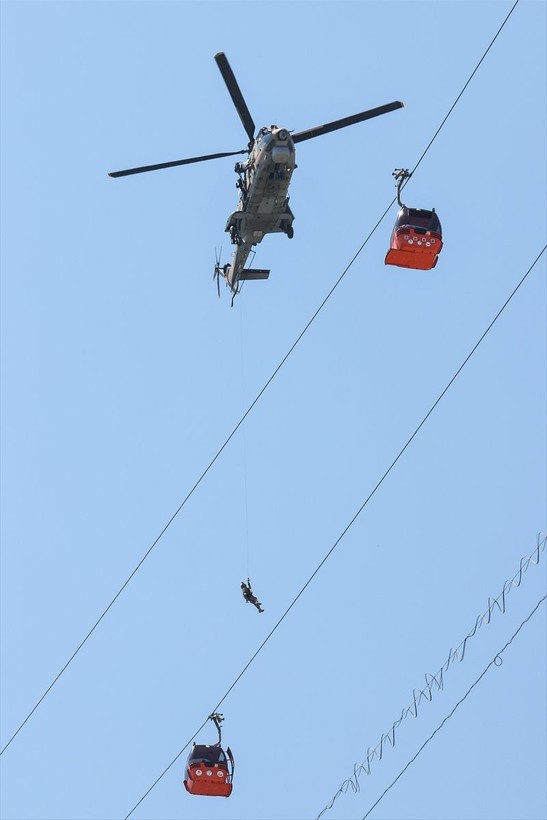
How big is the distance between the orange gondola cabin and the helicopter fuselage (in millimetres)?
2336

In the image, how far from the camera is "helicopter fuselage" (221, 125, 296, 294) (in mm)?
35125

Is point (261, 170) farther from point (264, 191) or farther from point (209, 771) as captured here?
point (209, 771)

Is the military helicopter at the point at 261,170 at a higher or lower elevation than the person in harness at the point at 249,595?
higher

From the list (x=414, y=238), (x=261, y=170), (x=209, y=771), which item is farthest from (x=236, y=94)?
(x=209, y=771)

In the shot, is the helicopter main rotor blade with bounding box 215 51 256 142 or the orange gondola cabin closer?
→ the helicopter main rotor blade with bounding box 215 51 256 142

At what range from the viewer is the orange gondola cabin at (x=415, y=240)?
3569 cm

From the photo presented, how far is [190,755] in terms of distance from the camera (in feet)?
121

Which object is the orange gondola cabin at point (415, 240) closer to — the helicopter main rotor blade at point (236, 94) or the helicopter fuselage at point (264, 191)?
the helicopter fuselage at point (264, 191)

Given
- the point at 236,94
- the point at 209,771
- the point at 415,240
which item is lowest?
the point at 209,771

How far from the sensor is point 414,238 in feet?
117

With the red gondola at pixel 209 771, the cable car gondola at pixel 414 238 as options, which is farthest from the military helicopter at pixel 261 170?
the red gondola at pixel 209 771

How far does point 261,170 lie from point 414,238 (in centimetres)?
318

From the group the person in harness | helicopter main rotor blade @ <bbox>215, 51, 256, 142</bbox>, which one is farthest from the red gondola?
helicopter main rotor blade @ <bbox>215, 51, 256, 142</bbox>

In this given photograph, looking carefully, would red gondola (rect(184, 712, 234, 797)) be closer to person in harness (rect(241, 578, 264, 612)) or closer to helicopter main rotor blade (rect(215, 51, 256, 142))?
person in harness (rect(241, 578, 264, 612))
